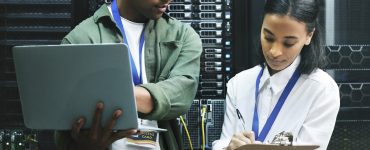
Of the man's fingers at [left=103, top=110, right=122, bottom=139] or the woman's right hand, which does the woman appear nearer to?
the woman's right hand

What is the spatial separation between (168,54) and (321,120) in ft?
2.16

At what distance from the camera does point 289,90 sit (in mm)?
2371

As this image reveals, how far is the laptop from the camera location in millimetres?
1808

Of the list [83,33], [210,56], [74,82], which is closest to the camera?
[74,82]

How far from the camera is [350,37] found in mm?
3111

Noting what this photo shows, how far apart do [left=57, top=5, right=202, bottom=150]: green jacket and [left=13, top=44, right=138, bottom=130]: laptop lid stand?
0.28 metres

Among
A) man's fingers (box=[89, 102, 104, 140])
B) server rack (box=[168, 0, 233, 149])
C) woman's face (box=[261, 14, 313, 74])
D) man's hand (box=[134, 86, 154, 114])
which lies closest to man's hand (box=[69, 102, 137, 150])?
man's fingers (box=[89, 102, 104, 140])

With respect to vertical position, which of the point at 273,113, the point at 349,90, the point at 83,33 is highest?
the point at 83,33

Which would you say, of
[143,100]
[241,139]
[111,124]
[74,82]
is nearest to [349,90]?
[241,139]

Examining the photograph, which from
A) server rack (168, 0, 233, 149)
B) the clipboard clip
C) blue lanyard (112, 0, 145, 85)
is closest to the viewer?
the clipboard clip

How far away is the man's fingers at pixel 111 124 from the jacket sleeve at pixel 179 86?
163 millimetres

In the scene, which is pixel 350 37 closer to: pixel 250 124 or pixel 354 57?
pixel 354 57

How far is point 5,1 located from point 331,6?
1.74 metres

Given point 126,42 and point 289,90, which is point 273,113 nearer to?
point 289,90
